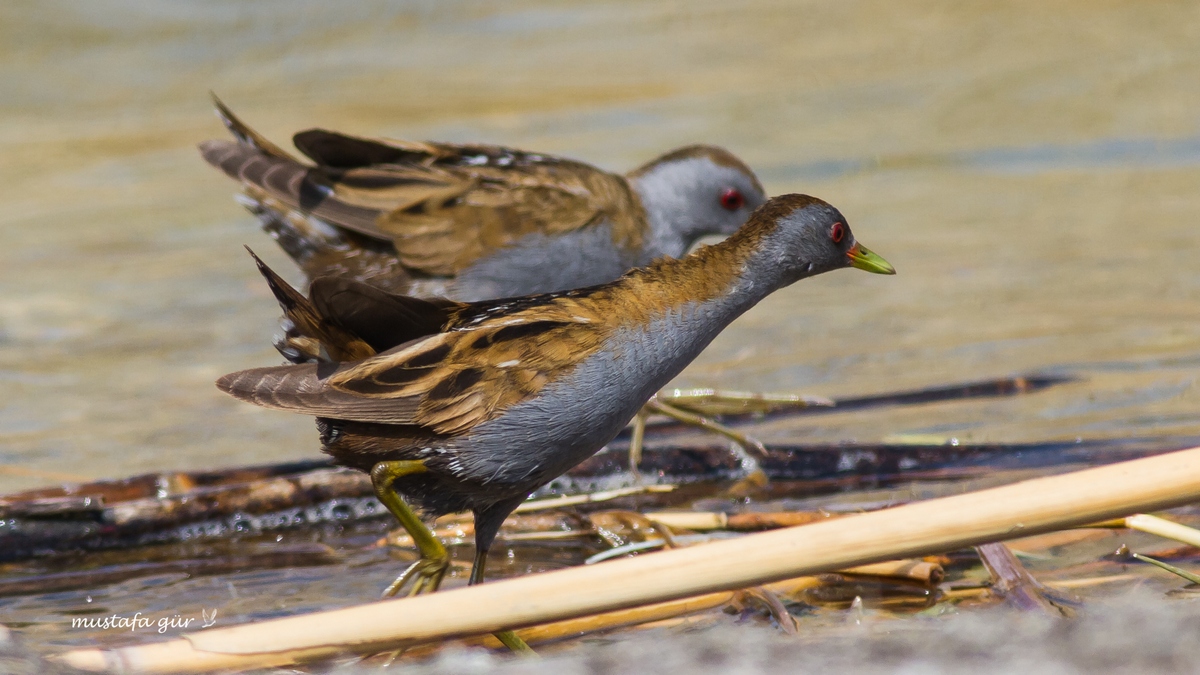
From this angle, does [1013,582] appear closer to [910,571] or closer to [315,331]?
[910,571]

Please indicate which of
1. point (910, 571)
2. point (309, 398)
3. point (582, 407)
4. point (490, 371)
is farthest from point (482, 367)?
point (910, 571)

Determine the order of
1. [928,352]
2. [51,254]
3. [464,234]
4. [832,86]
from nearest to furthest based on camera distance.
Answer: [464,234]
[928,352]
[51,254]
[832,86]

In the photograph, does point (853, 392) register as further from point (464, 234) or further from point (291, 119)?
point (291, 119)

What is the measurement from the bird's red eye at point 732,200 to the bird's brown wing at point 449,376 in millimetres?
2570

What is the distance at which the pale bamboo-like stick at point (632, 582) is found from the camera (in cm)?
226

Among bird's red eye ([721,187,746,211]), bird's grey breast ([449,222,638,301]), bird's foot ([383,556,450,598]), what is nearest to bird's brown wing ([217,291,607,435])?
bird's foot ([383,556,450,598])

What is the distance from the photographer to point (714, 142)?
8.69 m

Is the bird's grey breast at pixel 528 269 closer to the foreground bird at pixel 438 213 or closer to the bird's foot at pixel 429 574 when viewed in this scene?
the foreground bird at pixel 438 213

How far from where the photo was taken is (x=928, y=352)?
548 cm

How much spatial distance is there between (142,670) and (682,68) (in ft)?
28.9

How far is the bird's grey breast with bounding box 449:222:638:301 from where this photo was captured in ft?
15.7

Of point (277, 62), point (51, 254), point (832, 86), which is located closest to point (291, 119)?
point (277, 62)

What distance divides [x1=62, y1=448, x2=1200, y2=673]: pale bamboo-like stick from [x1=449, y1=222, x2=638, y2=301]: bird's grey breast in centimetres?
→ 251

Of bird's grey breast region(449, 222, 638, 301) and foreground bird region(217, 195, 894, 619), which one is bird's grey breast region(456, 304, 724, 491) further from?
bird's grey breast region(449, 222, 638, 301)
